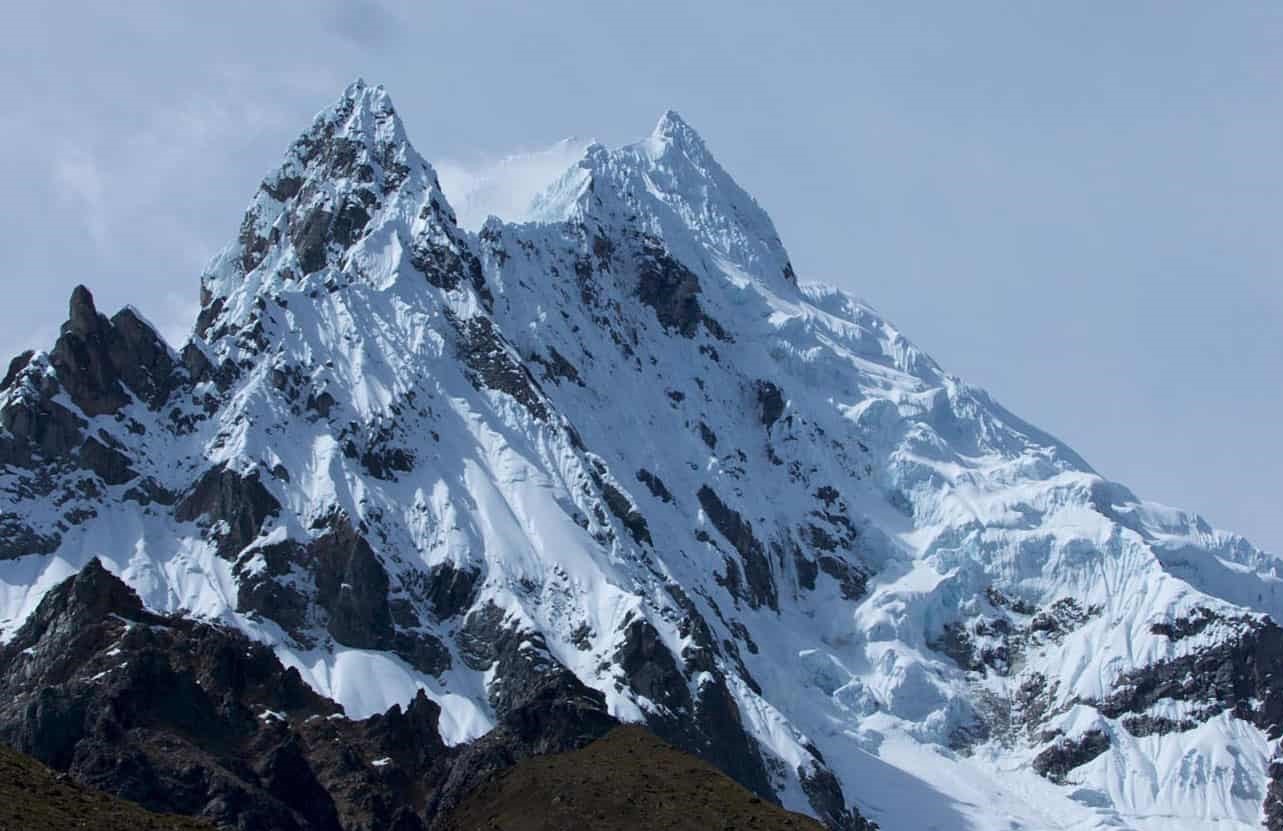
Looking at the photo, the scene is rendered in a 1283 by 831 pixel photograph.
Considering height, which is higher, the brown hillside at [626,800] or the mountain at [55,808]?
the brown hillside at [626,800]

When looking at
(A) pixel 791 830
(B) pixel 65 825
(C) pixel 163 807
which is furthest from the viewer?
(C) pixel 163 807

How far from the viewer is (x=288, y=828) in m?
198

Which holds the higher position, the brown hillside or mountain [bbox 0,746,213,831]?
the brown hillside

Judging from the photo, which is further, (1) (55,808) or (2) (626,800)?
(2) (626,800)

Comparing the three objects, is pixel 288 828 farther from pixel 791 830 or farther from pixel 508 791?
pixel 791 830

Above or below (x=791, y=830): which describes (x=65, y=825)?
below

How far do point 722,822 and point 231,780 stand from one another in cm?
4722

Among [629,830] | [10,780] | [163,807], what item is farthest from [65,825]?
[163,807]

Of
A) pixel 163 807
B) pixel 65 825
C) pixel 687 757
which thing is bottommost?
pixel 65 825

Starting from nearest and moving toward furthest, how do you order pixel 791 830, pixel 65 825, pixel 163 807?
pixel 65 825
pixel 791 830
pixel 163 807

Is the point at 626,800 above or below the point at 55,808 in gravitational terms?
above

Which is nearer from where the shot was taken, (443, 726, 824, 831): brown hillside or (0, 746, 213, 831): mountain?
(0, 746, 213, 831): mountain

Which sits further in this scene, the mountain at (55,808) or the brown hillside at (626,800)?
the brown hillside at (626,800)

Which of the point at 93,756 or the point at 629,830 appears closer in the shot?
the point at 629,830
